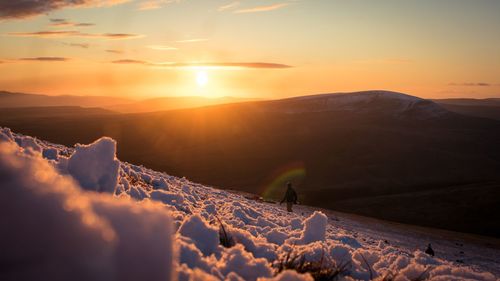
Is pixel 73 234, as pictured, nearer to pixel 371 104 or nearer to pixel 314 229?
pixel 314 229

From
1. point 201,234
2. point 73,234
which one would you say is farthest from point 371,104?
point 73,234

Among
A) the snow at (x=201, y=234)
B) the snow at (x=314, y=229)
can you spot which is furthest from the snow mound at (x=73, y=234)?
the snow at (x=314, y=229)

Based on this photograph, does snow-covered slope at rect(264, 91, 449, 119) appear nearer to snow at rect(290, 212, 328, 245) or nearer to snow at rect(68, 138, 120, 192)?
snow at rect(290, 212, 328, 245)

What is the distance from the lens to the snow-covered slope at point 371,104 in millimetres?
87312

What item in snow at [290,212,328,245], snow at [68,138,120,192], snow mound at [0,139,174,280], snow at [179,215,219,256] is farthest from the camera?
snow at [290,212,328,245]

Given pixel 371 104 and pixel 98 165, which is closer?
pixel 98 165

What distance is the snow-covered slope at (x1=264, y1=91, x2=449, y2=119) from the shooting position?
87.3 metres

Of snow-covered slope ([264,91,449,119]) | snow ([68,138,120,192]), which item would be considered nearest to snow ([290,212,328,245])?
snow ([68,138,120,192])

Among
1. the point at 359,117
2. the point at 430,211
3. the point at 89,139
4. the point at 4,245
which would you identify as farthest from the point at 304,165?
the point at 4,245

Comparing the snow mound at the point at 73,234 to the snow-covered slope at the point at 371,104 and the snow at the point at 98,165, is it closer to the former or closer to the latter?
the snow at the point at 98,165

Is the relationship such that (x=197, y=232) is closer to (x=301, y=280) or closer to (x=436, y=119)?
(x=301, y=280)

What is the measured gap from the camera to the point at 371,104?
96.0 m

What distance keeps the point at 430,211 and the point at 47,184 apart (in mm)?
34668

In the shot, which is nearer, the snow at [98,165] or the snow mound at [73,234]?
the snow mound at [73,234]
